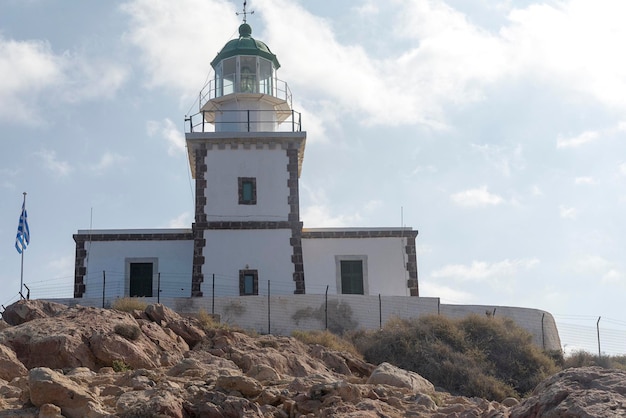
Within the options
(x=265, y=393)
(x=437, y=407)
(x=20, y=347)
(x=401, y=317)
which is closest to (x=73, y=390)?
(x=265, y=393)

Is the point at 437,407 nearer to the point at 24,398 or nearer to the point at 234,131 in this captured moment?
the point at 24,398

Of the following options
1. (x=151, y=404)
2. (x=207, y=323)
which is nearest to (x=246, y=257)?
(x=207, y=323)

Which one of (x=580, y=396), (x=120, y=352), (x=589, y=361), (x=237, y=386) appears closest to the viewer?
(x=580, y=396)

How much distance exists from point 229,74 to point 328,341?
12870mm

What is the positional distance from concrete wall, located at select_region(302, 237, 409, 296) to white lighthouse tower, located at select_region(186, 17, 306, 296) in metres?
0.92

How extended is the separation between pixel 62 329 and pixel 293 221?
13.5m

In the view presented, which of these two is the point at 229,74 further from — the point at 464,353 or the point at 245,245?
the point at 464,353

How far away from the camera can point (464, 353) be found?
64.6 feet

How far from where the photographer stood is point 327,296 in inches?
917

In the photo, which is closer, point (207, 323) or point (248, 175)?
point (207, 323)

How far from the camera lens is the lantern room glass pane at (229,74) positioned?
29.4 meters

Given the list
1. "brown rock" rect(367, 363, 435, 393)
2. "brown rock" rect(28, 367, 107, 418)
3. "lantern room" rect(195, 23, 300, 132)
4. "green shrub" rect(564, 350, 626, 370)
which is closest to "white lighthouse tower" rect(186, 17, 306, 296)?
"lantern room" rect(195, 23, 300, 132)

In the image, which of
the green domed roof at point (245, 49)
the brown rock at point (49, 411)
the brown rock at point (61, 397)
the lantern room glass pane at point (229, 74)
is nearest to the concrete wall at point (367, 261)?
the lantern room glass pane at point (229, 74)

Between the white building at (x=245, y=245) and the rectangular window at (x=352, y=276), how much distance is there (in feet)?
0.10
